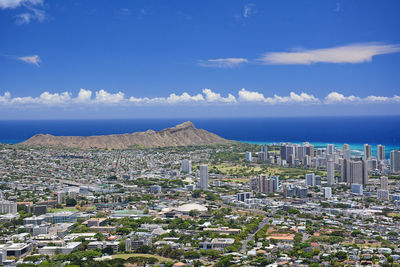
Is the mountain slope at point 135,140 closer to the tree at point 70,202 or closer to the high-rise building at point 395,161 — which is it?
the high-rise building at point 395,161

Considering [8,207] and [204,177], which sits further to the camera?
[204,177]

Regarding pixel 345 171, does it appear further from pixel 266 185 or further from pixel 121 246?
pixel 121 246

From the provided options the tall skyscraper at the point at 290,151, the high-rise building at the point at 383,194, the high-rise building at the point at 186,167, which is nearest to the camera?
the high-rise building at the point at 383,194

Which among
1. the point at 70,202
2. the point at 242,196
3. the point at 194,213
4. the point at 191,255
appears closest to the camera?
the point at 191,255

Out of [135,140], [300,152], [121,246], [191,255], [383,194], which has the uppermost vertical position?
[135,140]

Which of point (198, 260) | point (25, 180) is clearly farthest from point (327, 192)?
point (25, 180)

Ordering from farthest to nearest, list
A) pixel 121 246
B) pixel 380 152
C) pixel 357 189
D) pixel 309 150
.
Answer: pixel 309 150 → pixel 380 152 → pixel 357 189 → pixel 121 246

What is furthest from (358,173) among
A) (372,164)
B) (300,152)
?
(300,152)

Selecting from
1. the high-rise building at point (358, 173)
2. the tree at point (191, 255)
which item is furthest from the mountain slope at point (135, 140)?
the tree at point (191, 255)

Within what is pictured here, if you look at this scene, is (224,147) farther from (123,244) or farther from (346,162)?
(123,244)
